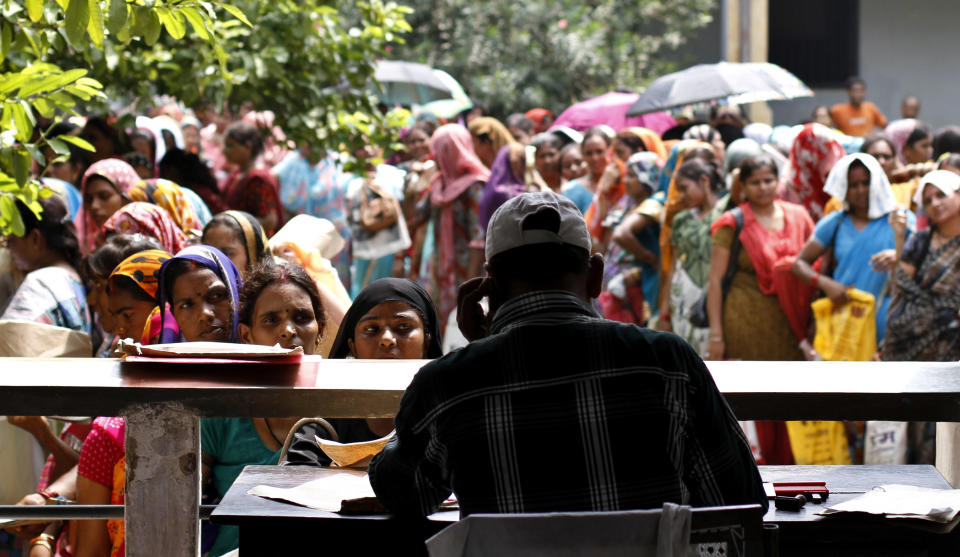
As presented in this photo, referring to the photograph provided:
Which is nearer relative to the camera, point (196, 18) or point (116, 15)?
point (116, 15)

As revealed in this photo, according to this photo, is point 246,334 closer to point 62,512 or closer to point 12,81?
→ point 12,81

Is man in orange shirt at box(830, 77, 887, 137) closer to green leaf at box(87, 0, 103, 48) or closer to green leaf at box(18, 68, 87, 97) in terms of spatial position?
green leaf at box(18, 68, 87, 97)

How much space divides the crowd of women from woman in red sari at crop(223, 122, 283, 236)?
0.05 feet

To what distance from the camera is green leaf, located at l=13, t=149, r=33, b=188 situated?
350 cm

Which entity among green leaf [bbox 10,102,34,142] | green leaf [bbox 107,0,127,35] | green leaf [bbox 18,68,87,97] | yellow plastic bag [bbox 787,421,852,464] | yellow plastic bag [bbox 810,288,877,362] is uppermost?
green leaf [bbox 107,0,127,35]

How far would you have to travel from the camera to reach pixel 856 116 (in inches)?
639

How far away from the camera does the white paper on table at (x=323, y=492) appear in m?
2.50

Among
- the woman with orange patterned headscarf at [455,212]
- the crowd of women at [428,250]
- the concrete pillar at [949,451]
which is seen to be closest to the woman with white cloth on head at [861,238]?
the crowd of women at [428,250]

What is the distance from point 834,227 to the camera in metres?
7.11

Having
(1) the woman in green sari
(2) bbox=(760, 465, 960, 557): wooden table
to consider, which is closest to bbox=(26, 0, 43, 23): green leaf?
(2) bbox=(760, 465, 960, 557): wooden table

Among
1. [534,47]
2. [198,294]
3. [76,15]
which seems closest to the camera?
[76,15]

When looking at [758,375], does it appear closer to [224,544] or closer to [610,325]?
[610,325]

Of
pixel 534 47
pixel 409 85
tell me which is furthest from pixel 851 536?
pixel 534 47

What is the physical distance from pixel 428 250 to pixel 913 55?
37.9 feet
